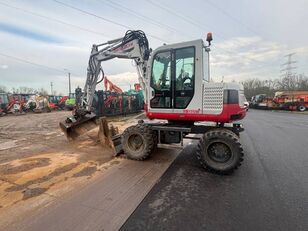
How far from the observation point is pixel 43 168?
4.50m

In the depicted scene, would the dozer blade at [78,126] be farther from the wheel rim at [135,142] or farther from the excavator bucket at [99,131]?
the wheel rim at [135,142]

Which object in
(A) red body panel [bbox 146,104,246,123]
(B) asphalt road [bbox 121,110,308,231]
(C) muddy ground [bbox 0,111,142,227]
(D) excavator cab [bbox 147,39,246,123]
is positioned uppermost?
(D) excavator cab [bbox 147,39,246,123]

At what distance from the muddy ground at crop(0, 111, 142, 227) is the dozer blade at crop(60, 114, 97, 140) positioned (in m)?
0.32

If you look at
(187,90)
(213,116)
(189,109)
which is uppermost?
(187,90)

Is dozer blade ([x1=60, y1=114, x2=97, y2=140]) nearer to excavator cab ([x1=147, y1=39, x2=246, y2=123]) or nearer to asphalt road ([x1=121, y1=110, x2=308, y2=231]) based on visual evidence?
excavator cab ([x1=147, y1=39, x2=246, y2=123])

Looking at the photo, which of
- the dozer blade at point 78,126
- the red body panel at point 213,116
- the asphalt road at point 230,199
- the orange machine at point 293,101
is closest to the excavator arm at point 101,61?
the dozer blade at point 78,126

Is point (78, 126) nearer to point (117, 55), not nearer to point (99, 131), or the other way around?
point (99, 131)

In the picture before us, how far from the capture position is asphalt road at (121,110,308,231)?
2.62 meters

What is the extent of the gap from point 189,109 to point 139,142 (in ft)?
5.13

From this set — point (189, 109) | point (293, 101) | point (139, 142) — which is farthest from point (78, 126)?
point (293, 101)

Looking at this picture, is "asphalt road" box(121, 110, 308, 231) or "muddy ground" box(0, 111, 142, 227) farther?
"muddy ground" box(0, 111, 142, 227)

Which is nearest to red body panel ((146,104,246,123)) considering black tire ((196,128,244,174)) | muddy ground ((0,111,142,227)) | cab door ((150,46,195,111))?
cab door ((150,46,195,111))

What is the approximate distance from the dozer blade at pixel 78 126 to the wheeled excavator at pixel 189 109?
9.35ft

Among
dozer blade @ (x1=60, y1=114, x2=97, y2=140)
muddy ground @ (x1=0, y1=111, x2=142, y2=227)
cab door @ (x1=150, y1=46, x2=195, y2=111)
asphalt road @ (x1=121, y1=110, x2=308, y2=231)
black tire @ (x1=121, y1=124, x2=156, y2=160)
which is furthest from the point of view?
dozer blade @ (x1=60, y1=114, x2=97, y2=140)
